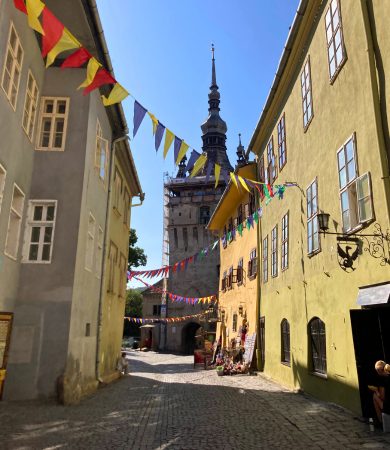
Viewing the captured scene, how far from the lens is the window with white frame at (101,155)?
12.6 metres

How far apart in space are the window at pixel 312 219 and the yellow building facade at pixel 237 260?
24.0ft

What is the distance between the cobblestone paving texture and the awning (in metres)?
2.03

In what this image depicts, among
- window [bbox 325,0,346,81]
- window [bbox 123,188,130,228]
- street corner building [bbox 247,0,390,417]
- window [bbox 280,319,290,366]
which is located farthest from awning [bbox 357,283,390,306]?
window [bbox 123,188,130,228]

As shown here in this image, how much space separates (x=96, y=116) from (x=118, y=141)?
3.21 m

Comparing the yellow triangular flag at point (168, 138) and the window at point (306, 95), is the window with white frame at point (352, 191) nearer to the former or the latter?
the window at point (306, 95)

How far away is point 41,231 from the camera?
34.6 ft

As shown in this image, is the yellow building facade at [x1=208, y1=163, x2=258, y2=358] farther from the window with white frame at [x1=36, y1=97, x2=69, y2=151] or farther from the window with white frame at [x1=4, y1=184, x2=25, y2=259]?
the window with white frame at [x1=4, y1=184, x2=25, y2=259]

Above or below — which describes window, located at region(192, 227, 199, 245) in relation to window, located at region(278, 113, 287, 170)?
above

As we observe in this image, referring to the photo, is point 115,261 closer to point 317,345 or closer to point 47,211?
point 47,211

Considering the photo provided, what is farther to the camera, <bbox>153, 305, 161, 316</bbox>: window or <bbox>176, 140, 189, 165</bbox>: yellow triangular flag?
<bbox>153, 305, 161, 316</bbox>: window

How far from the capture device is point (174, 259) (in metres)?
52.2

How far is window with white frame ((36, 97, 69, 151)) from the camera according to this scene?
11.0 meters

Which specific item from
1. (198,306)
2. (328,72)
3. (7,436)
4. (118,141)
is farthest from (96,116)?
(198,306)

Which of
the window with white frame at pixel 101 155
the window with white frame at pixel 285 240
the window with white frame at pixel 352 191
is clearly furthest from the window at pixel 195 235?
the window with white frame at pixel 352 191
